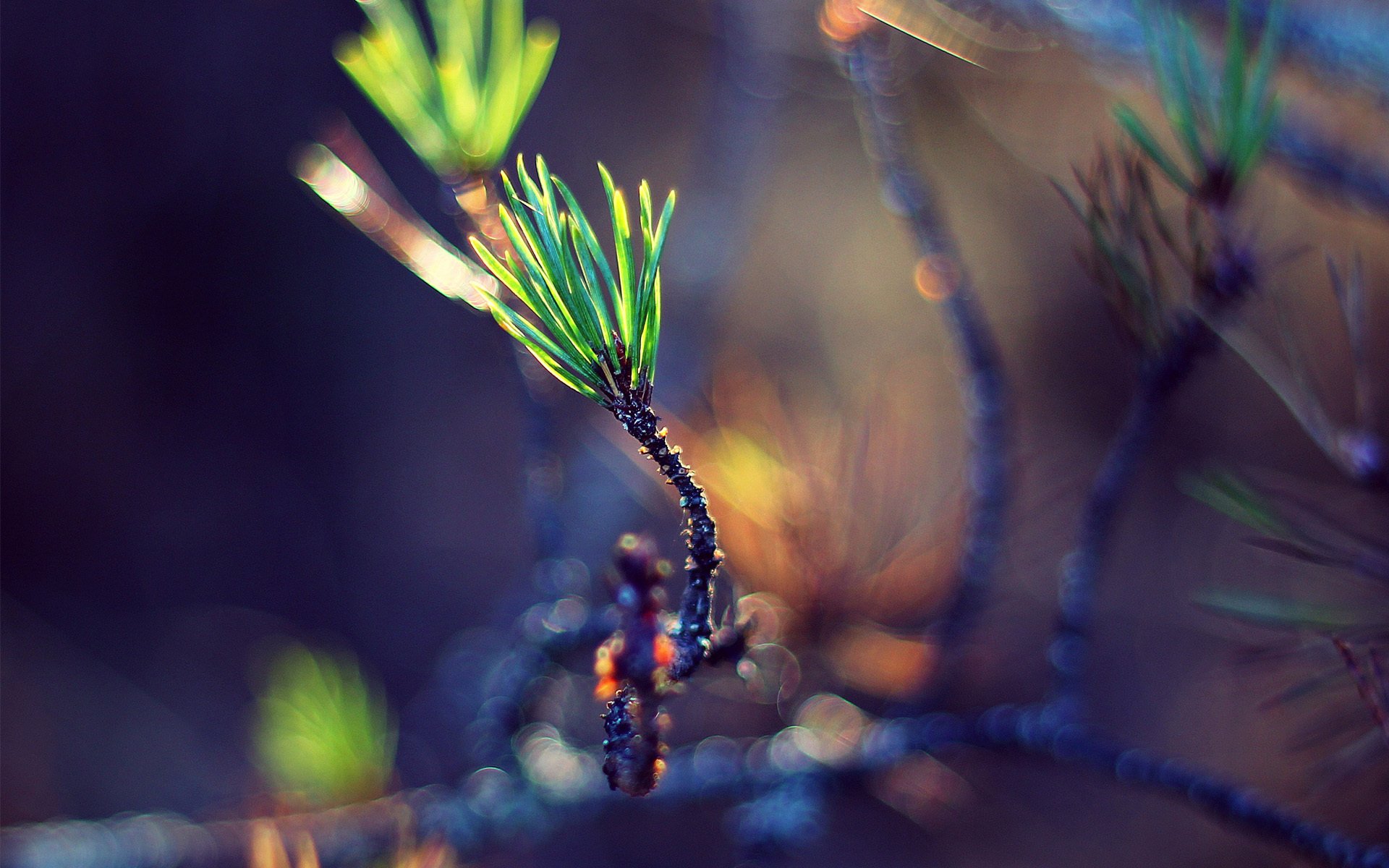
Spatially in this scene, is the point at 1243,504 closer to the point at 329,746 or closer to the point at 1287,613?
the point at 1287,613

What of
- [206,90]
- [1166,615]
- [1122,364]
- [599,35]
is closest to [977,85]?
[1122,364]

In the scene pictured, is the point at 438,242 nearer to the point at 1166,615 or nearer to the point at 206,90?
the point at 1166,615

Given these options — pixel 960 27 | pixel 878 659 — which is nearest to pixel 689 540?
pixel 878 659

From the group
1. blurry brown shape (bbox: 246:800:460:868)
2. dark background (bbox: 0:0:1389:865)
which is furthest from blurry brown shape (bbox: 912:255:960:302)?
dark background (bbox: 0:0:1389:865)

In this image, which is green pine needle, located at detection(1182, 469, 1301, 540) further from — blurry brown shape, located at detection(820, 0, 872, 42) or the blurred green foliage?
the blurred green foliage

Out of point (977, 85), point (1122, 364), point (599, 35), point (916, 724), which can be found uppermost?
point (599, 35)

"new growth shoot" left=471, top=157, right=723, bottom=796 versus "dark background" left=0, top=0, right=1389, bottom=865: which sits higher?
"dark background" left=0, top=0, right=1389, bottom=865

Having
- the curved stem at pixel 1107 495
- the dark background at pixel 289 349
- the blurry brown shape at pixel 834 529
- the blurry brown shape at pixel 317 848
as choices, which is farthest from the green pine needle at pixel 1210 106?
the dark background at pixel 289 349

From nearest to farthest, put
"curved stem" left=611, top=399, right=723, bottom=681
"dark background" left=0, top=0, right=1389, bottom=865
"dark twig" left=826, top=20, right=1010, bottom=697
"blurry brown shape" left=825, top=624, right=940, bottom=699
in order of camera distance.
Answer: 1. "curved stem" left=611, top=399, right=723, bottom=681
2. "dark twig" left=826, top=20, right=1010, bottom=697
3. "blurry brown shape" left=825, top=624, right=940, bottom=699
4. "dark background" left=0, top=0, right=1389, bottom=865
